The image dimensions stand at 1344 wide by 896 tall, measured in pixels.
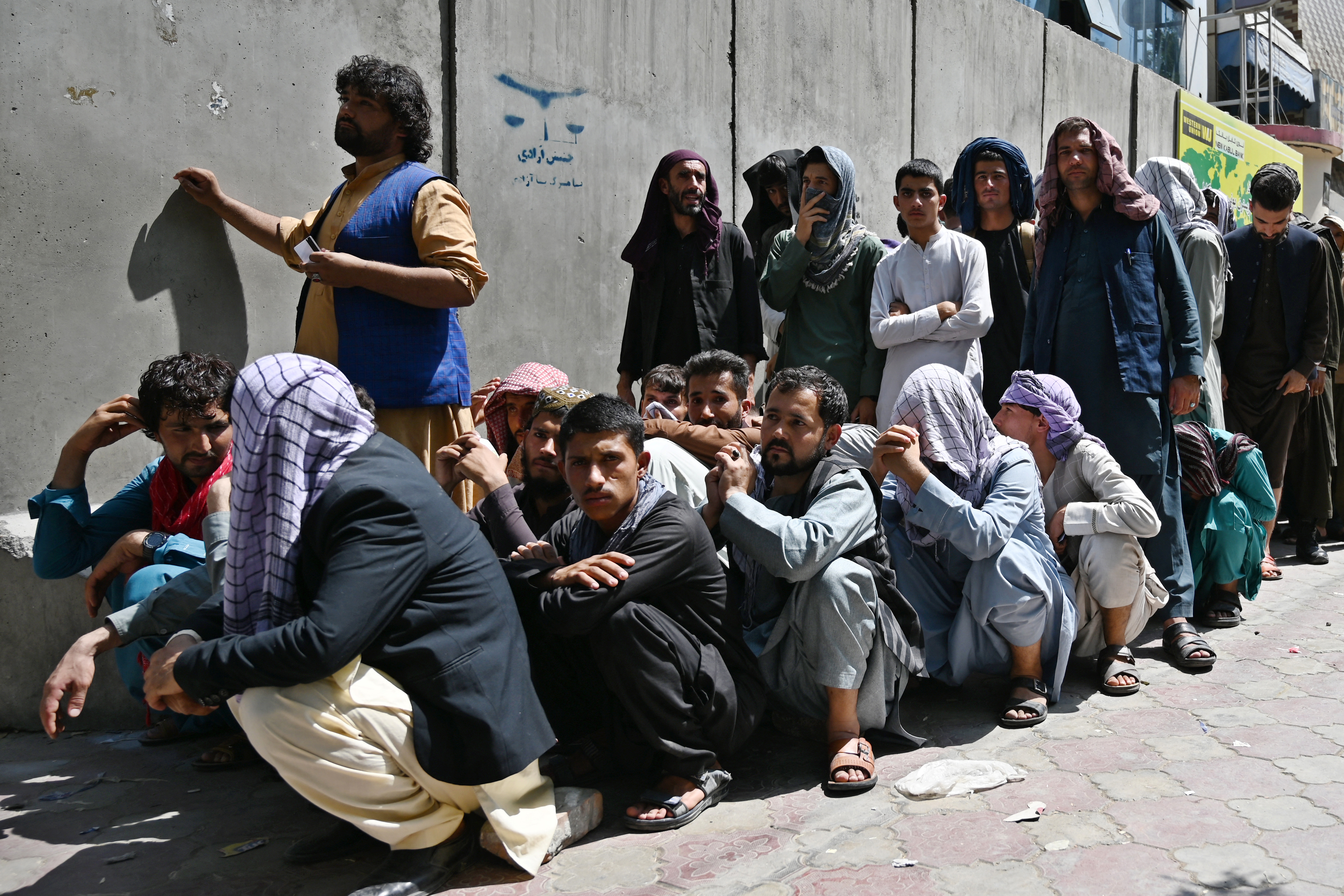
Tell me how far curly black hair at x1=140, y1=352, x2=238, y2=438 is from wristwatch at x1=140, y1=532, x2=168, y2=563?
1.19ft

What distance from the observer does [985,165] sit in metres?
5.52

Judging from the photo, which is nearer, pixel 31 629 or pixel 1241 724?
pixel 1241 724

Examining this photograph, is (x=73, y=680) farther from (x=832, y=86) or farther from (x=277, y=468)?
(x=832, y=86)

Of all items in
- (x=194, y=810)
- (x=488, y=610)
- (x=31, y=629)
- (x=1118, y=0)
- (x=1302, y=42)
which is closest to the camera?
(x=488, y=610)

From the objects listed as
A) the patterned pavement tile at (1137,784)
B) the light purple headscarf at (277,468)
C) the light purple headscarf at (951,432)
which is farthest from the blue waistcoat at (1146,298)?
the light purple headscarf at (277,468)

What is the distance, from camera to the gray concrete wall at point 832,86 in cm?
729

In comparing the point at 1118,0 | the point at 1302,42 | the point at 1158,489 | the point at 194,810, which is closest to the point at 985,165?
the point at 1158,489

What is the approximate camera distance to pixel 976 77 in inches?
395

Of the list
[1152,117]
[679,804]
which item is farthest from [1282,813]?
[1152,117]

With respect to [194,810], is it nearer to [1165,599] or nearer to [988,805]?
[988,805]

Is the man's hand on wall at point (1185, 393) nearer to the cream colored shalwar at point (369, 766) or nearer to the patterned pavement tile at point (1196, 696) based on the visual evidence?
the patterned pavement tile at point (1196, 696)

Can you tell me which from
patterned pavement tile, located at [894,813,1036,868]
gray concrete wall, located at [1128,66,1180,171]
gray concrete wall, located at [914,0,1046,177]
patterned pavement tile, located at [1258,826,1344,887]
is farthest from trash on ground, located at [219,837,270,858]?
gray concrete wall, located at [1128,66,1180,171]

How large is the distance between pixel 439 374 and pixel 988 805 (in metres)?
2.29

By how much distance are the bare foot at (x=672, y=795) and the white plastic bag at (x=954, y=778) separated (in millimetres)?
625
